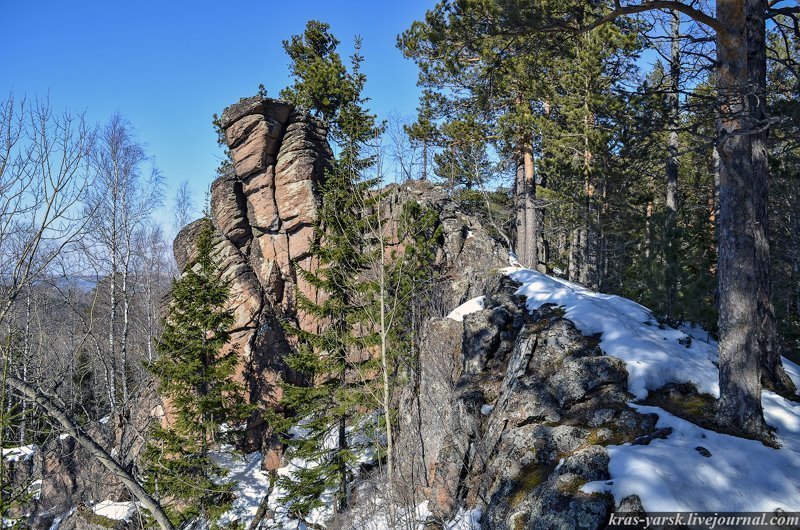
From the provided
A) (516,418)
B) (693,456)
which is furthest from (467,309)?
(693,456)

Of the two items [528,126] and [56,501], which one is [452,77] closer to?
[528,126]

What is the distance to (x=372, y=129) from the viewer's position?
20.0 meters

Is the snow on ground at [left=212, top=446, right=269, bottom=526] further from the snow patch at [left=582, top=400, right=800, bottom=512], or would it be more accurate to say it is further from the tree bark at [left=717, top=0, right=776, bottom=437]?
the tree bark at [left=717, top=0, right=776, bottom=437]

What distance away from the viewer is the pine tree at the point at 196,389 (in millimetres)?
13125

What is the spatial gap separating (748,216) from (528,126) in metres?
9.68

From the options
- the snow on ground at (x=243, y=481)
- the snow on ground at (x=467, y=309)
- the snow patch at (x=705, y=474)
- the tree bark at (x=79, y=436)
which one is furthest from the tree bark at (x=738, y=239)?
the snow on ground at (x=243, y=481)

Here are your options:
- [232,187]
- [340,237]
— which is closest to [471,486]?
[340,237]

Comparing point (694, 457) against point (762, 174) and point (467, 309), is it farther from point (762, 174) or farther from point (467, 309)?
point (467, 309)

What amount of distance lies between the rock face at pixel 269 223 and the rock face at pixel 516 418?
6.79 metres

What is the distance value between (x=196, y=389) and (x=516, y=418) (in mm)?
10732

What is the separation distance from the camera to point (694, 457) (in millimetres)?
5215

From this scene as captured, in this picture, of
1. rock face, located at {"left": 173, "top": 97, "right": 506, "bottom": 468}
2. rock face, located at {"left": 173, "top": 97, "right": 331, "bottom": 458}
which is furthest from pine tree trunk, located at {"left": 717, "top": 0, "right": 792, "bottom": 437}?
rock face, located at {"left": 173, "top": 97, "right": 331, "bottom": 458}

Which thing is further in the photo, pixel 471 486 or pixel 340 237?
pixel 340 237

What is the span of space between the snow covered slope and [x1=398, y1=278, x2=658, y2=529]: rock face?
233 millimetres
